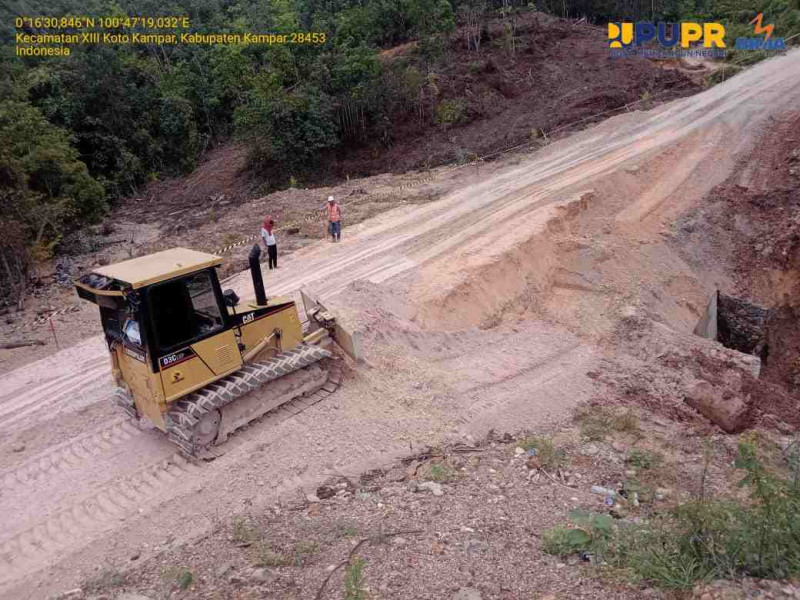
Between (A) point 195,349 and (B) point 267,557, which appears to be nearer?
(B) point 267,557

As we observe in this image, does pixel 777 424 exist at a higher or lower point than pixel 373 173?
lower

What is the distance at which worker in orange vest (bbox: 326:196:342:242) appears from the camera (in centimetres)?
1539

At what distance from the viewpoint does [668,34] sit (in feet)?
115

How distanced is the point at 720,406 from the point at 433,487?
213 inches

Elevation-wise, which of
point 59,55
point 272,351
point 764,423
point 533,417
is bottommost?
point 764,423

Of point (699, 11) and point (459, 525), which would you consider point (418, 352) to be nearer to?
point (459, 525)

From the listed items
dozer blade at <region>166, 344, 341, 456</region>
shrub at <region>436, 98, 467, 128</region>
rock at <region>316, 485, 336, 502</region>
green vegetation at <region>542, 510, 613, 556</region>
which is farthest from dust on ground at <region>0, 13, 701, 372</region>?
green vegetation at <region>542, 510, 613, 556</region>

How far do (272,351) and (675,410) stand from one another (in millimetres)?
6474

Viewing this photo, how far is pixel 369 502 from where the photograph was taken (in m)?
6.96

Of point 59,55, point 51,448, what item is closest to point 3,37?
point 59,55

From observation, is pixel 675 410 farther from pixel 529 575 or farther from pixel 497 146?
pixel 497 146

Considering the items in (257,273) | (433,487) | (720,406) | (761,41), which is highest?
(761,41)

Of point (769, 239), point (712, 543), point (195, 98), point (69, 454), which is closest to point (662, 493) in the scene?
point (712, 543)

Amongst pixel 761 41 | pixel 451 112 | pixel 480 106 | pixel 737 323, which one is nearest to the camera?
pixel 737 323
